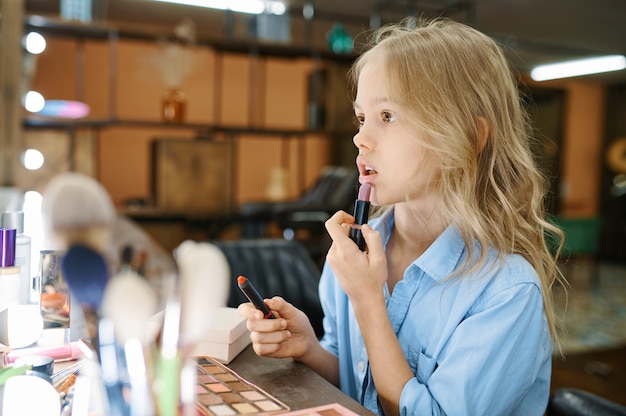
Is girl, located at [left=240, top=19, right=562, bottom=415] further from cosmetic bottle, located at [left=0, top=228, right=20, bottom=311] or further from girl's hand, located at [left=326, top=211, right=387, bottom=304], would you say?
cosmetic bottle, located at [left=0, top=228, right=20, bottom=311]

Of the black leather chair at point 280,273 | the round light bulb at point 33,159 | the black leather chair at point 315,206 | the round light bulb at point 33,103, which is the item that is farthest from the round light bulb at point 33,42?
the black leather chair at point 280,273

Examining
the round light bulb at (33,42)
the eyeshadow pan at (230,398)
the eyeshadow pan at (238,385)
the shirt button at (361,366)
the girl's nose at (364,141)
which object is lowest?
the shirt button at (361,366)

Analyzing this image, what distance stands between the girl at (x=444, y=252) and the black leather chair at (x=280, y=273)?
0.69 metres

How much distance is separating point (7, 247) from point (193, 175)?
3367 millimetres

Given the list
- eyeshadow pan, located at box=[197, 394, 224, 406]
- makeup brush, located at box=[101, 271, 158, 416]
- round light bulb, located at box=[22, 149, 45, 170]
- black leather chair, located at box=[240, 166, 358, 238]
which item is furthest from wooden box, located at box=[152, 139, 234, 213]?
makeup brush, located at box=[101, 271, 158, 416]

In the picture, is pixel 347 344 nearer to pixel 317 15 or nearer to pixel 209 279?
pixel 209 279

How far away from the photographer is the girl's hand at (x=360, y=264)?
73 cm

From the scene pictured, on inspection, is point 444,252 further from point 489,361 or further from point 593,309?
point 593,309

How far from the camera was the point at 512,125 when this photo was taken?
893 millimetres

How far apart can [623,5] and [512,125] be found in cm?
518

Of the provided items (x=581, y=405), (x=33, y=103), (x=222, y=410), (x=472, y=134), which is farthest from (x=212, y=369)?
(x=33, y=103)

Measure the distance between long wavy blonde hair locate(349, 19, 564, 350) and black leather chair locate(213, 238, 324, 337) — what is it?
2.67 feet

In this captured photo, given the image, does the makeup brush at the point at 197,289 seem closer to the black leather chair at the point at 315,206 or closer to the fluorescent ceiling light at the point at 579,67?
the black leather chair at the point at 315,206

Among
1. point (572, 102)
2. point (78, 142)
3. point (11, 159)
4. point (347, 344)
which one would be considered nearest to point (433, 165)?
point (347, 344)
